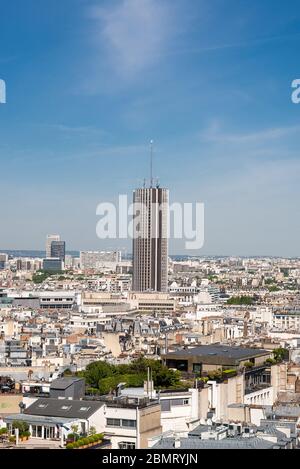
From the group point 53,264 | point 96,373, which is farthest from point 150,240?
point 96,373

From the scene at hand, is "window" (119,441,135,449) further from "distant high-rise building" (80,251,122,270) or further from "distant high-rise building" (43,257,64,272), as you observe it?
"distant high-rise building" (43,257,64,272)

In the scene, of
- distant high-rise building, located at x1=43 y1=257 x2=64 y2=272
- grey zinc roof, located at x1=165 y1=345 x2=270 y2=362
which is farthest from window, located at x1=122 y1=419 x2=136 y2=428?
distant high-rise building, located at x1=43 y1=257 x2=64 y2=272

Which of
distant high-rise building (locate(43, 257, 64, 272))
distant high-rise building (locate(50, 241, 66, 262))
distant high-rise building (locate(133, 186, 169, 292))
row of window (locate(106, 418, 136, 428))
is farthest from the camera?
distant high-rise building (locate(50, 241, 66, 262))

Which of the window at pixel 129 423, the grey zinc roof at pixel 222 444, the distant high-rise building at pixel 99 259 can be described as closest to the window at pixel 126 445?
the window at pixel 129 423
